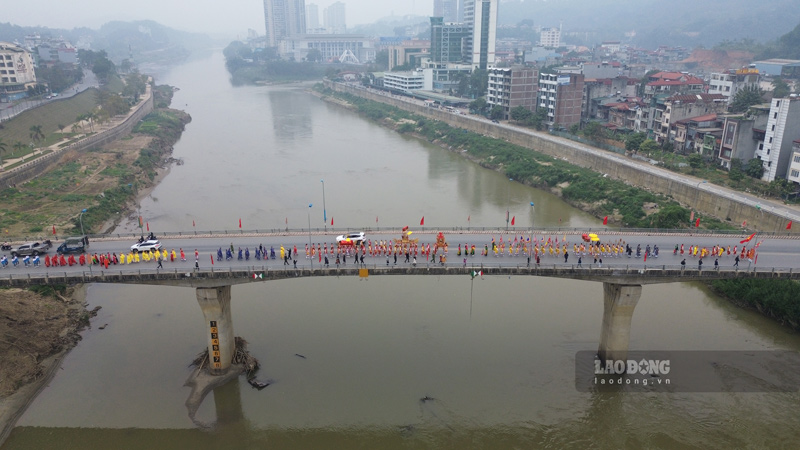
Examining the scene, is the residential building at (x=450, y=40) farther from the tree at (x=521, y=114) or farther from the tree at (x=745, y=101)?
the tree at (x=745, y=101)

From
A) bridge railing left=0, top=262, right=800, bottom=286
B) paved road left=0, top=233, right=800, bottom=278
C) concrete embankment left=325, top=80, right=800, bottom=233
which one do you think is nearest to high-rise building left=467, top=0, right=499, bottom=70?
concrete embankment left=325, top=80, right=800, bottom=233

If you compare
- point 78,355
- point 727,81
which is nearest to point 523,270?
point 78,355

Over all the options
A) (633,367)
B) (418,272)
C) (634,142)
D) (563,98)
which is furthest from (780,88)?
(418,272)

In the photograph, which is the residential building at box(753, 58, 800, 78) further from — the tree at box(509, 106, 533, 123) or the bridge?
the bridge

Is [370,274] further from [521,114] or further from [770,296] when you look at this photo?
[521,114]

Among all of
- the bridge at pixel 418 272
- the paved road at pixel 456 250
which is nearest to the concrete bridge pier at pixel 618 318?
the bridge at pixel 418 272

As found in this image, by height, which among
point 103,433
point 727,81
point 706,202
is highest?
point 727,81

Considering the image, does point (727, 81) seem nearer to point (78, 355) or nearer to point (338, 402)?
point (338, 402)
